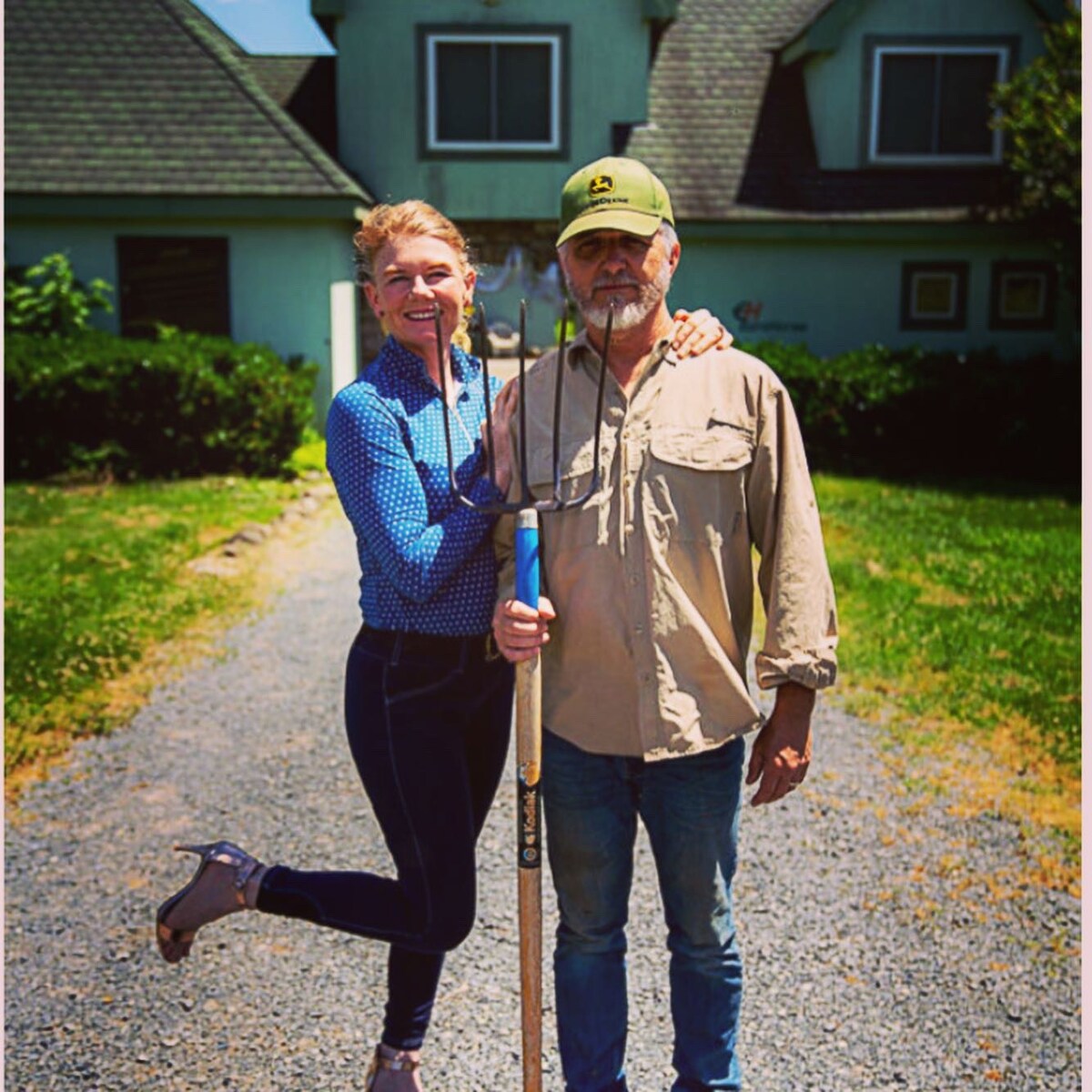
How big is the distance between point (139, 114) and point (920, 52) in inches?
362

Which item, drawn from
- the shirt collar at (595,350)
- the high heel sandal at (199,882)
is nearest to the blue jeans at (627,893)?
the high heel sandal at (199,882)

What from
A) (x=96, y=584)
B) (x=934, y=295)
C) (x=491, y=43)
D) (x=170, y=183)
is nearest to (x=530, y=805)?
(x=96, y=584)

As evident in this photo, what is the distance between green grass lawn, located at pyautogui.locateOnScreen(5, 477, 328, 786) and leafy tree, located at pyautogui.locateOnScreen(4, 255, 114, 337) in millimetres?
2400

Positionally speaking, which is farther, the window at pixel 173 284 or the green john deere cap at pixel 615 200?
the window at pixel 173 284

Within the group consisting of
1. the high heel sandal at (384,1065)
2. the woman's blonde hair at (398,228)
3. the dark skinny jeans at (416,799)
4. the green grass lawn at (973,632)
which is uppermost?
the woman's blonde hair at (398,228)

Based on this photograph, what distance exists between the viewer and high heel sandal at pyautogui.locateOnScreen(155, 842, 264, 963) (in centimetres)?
313

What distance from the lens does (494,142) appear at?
15203mm

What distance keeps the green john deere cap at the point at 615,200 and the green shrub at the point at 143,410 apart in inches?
405

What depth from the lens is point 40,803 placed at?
5121 millimetres

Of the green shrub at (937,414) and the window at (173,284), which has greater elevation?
the window at (173,284)

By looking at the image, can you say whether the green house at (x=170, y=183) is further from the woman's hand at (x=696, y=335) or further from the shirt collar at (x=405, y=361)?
the woman's hand at (x=696, y=335)

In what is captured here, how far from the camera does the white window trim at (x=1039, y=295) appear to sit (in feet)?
51.6

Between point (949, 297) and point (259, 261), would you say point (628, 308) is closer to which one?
point (259, 261)

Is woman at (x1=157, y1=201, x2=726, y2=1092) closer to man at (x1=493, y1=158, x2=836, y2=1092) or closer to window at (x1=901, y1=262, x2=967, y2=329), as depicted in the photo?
man at (x1=493, y1=158, x2=836, y2=1092)
